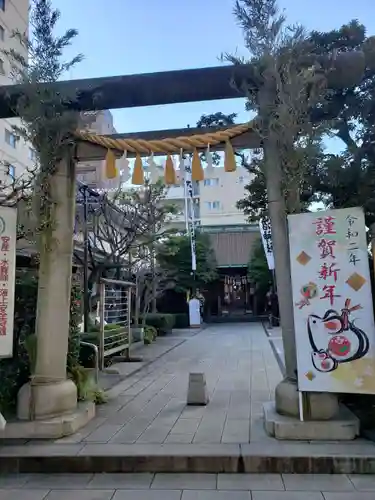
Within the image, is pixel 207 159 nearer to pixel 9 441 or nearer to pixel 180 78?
pixel 180 78

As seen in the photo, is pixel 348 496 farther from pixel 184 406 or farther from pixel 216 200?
pixel 216 200

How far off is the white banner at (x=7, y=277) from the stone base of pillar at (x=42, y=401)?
1.62ft

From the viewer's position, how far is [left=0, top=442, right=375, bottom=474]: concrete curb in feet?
13.3

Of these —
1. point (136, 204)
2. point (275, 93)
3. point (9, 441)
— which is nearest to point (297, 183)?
point (275, 93)

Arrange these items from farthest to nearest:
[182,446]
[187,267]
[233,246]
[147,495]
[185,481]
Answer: [233,246] < [187,267] < [182,446] < [185,481] < [147,495]

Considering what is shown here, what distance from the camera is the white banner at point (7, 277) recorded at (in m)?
4.88

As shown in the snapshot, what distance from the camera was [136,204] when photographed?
597 inches

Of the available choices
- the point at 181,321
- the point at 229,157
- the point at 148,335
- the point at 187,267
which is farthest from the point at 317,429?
the point at 187,267

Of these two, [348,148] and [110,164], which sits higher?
[348,148]

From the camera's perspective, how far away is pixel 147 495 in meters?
3.70

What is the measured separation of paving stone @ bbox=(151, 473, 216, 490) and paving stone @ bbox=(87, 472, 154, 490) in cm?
9

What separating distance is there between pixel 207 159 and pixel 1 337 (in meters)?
3.12

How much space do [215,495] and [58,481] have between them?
1.46 metres

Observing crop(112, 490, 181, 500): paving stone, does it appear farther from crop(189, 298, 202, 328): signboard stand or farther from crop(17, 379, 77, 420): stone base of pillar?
crop(189, 298, 202, 328): signboard stand
